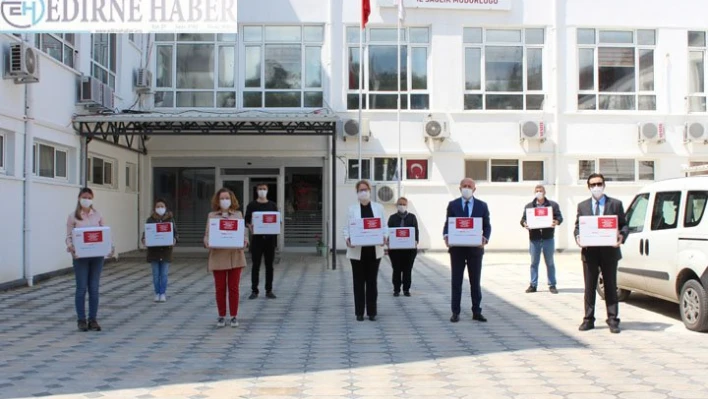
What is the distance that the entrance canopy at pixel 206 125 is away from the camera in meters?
15.9

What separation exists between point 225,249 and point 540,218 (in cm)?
582

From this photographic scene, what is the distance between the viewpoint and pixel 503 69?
21203 mm

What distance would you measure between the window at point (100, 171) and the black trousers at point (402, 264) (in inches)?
348

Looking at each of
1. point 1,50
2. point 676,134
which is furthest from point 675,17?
point 1,50

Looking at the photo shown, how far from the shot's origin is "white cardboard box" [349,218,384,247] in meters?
9.05

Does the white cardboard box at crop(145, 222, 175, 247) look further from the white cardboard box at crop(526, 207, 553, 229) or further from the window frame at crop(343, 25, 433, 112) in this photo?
the window frame at crop(343, 25, 433, 112)

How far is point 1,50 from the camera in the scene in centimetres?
1246

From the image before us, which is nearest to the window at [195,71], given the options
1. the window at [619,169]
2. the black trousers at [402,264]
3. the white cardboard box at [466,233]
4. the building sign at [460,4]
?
the building sign at [460,4]

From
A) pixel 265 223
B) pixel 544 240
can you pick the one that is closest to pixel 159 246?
pixel 265 223

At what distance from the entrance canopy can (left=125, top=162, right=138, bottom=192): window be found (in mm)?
1324

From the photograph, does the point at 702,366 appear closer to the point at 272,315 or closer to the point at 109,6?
the point at 272,315

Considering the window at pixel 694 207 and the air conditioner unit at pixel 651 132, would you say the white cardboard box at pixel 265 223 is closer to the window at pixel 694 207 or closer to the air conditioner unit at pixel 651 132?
the window at pixel 694 207

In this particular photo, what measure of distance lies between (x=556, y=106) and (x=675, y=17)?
4.69m

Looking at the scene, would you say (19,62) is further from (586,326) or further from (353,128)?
(586,326)
